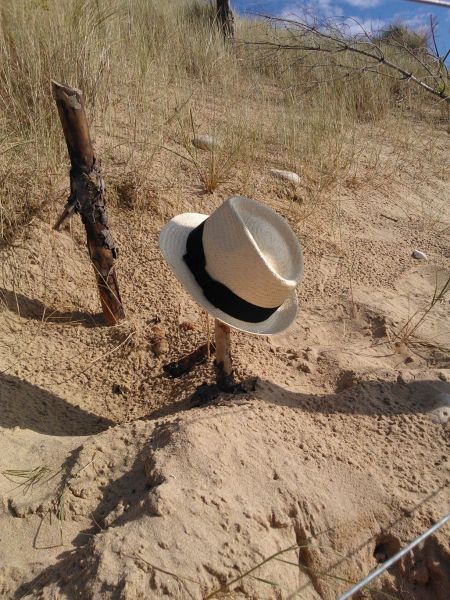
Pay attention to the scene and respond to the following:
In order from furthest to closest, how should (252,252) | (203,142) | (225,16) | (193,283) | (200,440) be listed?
1. (225,16)
2. (203,142)
3. (193,283)
4. (200,440)
5. (252,252)

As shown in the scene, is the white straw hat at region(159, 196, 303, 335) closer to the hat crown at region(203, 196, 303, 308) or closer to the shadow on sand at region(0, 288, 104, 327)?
the hat crown at region(203, 196, 303, 308)

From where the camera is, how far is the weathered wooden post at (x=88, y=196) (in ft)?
7.70

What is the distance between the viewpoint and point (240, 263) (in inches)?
69.6

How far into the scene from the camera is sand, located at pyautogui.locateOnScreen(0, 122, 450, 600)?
1.54 m

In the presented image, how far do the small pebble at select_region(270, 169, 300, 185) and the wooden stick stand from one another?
8.03 feet

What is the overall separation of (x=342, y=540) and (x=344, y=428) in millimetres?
491

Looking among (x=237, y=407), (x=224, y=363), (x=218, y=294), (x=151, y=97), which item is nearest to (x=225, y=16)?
(x=151, y=97)

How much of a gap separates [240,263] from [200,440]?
66cm

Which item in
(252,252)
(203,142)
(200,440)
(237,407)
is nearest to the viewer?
(252,252)

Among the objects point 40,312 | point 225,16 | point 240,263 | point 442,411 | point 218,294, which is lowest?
point 40,312

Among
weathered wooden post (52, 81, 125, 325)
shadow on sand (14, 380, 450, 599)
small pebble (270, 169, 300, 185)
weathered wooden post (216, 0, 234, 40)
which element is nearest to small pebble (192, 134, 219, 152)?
small pebble (270, 169, 300, 185)

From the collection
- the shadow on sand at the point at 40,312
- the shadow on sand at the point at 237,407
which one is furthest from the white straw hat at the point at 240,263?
the shadow on sand at the point at 40,312

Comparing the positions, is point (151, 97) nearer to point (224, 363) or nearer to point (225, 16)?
point (224, 363)

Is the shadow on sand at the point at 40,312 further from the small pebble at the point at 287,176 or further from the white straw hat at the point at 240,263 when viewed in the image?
the small pebble at the point at 287,176
